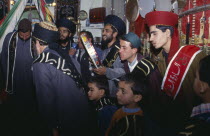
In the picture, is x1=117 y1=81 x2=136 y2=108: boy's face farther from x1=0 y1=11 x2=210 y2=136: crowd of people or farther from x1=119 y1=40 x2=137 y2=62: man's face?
x1=119 y1=40 x2=137 y2=62: man's face

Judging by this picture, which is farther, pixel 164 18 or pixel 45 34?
pixel 164 18

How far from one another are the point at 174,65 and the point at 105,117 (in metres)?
1.03

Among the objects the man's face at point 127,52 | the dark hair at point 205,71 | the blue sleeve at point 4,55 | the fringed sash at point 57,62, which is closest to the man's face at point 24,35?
the blue sleeve at point 4,55

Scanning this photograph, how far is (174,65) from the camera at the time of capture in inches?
101

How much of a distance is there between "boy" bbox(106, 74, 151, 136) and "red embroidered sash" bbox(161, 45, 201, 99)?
11.5 inches

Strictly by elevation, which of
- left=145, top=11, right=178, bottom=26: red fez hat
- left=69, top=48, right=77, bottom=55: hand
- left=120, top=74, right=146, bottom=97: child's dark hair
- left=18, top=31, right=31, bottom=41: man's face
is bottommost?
left=120, top=74, right=146, bottom=97: child's dark hair

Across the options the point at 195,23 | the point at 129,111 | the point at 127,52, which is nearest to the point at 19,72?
the point at 127,52

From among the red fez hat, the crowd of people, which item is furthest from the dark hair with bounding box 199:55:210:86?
the red fez hat

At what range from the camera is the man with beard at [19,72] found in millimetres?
4398

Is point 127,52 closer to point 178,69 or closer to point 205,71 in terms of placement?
point 178,69

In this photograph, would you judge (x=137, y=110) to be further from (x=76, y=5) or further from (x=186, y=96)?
(x=76, y=5)

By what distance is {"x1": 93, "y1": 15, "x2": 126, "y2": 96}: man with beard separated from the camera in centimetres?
332

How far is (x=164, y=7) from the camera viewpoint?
4.13 metres

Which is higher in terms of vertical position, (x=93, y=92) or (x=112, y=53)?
(x=112, y=53)
